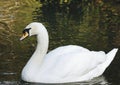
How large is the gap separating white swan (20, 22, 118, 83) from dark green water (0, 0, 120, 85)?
0.27 m

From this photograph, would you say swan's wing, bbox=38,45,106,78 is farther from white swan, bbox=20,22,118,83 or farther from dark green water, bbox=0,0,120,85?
dark green water, bbox=0,0,120,85

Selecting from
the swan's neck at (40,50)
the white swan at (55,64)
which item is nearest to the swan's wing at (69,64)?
the white swan at (55,64)

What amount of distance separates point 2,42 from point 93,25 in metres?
5.30

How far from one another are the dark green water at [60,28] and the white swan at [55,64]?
0.27 metres

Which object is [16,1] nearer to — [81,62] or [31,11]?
[31,11]

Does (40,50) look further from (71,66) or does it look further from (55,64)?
(71,66)

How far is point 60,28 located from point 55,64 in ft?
24.5

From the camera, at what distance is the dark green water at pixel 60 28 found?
1369 cm

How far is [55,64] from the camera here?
12.6 meters

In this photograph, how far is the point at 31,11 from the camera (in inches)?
997

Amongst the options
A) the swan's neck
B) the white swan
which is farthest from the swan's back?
the swan's neck

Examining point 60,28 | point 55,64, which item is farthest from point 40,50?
point 60,28

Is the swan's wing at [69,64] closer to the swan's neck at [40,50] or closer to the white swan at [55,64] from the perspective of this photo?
the white swan at [55,64]

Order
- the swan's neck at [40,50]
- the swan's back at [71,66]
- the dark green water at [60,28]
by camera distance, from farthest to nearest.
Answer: the dark green water at [60,28] < the swan's neck at [40,50] < the swan's back at [71,66]
